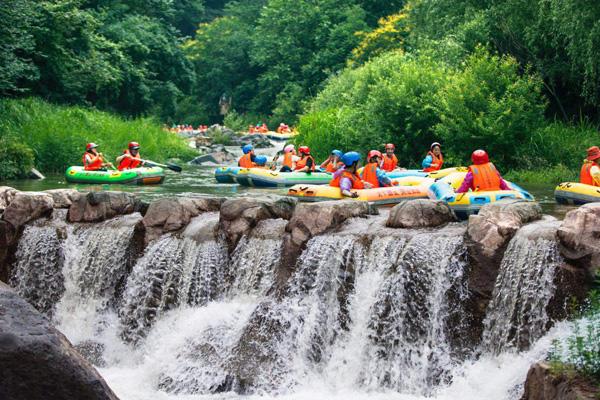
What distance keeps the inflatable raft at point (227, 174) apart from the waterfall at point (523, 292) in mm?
12213

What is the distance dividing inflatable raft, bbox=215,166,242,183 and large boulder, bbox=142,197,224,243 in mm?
8615

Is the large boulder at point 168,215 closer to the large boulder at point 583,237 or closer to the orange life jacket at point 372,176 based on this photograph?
the orange life jacket at point 372,176

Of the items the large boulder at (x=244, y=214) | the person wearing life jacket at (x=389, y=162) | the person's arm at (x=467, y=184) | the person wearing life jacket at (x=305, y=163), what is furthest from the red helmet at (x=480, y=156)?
the person wearing life jacket at (x=305, y=163)

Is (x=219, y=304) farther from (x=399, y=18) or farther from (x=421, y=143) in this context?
(x=399, y=18)

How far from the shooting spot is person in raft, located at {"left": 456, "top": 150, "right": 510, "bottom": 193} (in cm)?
1336

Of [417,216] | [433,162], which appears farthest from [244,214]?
[433,162]

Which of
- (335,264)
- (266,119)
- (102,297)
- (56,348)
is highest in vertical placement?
(56,348)

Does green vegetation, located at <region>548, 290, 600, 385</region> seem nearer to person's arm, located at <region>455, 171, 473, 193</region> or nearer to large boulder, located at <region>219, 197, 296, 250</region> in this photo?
large boulder, located at <region>219, 197, 296, 250</region>

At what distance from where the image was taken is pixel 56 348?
592 cm

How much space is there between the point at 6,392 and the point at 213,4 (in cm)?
7133

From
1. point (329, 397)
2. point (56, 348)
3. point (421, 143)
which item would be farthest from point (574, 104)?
point (56, 348)

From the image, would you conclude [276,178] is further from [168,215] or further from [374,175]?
[168,215]

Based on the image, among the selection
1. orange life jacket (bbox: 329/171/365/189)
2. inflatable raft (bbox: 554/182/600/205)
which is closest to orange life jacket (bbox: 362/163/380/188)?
orange life jacket (bbox: 329/171/365/189)

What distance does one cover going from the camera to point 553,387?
266 inches
